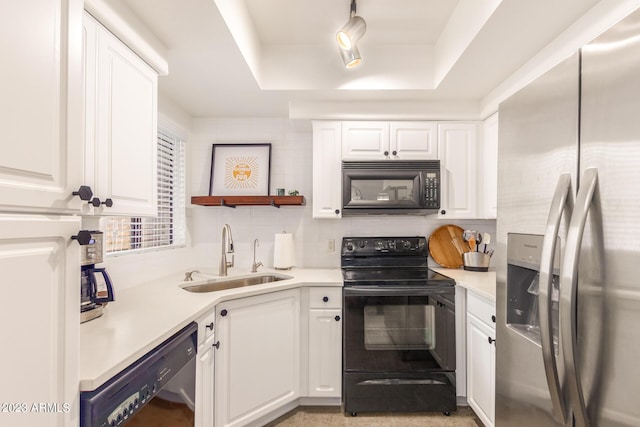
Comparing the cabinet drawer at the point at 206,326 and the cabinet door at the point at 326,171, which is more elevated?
the cabinet door at the point at 326,171

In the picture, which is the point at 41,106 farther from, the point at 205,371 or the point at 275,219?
the point at 275,219

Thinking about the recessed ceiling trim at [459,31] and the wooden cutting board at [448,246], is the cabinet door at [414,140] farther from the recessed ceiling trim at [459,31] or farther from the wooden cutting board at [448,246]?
the wooden cutting board at [448,246]

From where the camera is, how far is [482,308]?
1888mm

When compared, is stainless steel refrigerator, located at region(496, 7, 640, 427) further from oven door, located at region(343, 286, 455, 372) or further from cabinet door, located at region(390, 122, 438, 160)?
cabinet door, located at region(390, 122, 438, 160)

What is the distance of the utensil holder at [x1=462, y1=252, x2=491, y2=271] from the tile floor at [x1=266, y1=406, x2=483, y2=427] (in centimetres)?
102

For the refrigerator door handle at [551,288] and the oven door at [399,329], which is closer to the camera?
the refrigerator door handle at [551,288]

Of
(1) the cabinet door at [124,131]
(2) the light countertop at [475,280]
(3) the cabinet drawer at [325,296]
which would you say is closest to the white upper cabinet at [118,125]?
(1) the cabinet door at [124,131]

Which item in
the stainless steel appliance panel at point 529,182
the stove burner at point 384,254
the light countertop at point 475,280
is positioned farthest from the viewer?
the stove burner at point 384,254

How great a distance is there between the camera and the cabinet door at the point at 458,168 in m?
2.52

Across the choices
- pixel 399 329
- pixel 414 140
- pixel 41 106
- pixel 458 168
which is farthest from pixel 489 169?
pixel 41 106

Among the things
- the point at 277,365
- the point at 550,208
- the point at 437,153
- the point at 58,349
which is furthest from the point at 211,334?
the point at 437,153

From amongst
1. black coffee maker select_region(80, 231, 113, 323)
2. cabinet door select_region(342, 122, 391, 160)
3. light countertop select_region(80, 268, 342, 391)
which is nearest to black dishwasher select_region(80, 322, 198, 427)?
light countertop select_region(80, 268, 342, 391)

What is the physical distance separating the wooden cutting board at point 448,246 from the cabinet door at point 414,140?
27.1 inches

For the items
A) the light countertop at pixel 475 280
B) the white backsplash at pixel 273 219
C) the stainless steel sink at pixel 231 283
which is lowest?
the stainless steel sink at pixel 231 283
